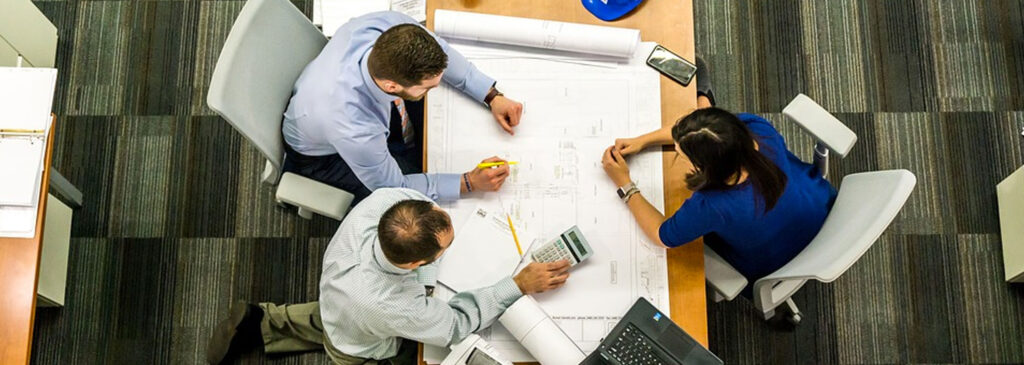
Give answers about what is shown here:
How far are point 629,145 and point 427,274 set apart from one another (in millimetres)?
536

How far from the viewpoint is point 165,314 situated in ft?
7.96

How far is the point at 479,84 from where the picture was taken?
1718 millimetres

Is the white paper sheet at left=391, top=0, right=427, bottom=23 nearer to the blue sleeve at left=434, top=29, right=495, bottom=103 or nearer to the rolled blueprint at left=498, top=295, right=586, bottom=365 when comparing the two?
the blue sleeve at left=434, top=29, right=495, bottom=103

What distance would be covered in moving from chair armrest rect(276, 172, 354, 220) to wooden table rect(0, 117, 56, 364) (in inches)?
24.6

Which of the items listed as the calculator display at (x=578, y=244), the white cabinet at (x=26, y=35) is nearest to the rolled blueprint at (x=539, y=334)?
the calculator display at (x=578, y=244)

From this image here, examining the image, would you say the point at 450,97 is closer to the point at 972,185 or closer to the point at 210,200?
the point at 210,200

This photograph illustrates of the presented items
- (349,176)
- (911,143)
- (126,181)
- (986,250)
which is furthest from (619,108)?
(126,181)

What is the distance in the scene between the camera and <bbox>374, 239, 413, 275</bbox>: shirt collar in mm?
1539

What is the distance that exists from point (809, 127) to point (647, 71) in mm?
394

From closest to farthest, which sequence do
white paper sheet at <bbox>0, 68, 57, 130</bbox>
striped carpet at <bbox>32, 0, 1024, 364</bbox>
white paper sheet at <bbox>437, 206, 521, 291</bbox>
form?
white paper sheet at <bbox>437, 206, 521, 291</bbox>, white paper sheet at <bbox>0, 68, 57, 130</bbox>, striped carpet at <bbox>32, 0, 1024, 364</bbox>

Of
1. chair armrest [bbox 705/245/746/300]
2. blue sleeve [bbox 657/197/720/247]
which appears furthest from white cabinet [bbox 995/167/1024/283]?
blue sleeve [bbox 657/197/720/247]

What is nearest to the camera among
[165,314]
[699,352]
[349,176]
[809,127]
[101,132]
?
[699,352]

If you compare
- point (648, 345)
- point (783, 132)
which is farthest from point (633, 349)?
point (783, 132)

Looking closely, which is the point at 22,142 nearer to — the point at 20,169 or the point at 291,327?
the point at 20,169
